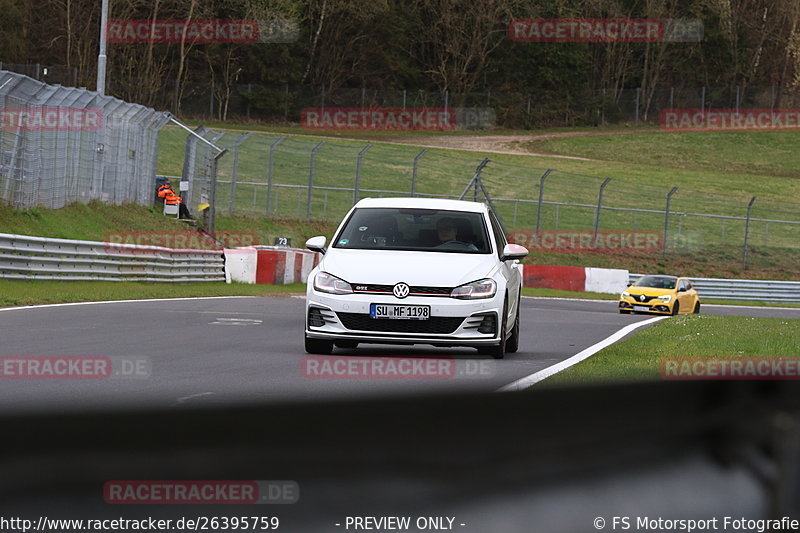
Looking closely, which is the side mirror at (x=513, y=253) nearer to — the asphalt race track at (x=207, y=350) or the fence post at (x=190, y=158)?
the asphalt race track at (x=207, y=350)

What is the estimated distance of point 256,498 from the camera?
1342 millimetres

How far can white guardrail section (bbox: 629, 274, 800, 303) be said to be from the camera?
42.2 meters

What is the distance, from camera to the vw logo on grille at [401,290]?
11.5 m

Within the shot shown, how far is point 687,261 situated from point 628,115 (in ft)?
136

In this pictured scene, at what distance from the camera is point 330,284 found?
1176cm

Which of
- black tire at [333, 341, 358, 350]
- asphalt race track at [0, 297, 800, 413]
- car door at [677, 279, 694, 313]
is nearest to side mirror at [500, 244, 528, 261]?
asphalt race track at [0, 297, 800, 413]

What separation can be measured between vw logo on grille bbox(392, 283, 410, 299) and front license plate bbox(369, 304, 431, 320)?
0.10m

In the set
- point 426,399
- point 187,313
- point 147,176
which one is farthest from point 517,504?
point 147,176

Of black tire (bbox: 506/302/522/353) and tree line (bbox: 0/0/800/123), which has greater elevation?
tree line (bbox: 0/0/800/123)

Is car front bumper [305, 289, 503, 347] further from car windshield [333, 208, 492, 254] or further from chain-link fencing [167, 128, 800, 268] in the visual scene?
chain-link fencing [167, 128, 800, 268]

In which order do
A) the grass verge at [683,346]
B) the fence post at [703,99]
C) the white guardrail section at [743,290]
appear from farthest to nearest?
the fence post at [703,99]
the white guardrail section at [743,290]
the grass verge at [683,346]

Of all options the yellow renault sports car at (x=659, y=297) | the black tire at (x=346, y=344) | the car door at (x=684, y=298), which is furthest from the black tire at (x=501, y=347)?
the car door at (x=684, y=298)

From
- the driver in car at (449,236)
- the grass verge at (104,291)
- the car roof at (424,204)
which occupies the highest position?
the car roof at (424,204)

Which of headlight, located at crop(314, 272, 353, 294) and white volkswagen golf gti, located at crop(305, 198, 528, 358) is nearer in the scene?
white volkswagen golf gti, located at crop(305, 198, 528, 358)
